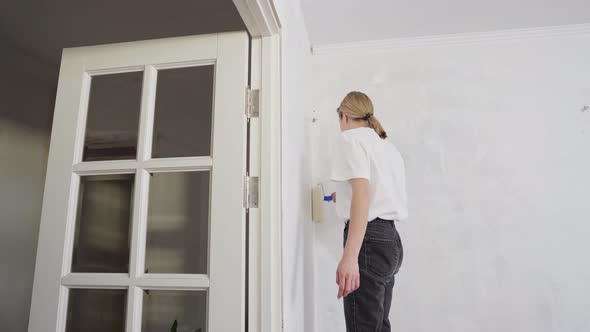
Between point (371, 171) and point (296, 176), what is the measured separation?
0.31 metres

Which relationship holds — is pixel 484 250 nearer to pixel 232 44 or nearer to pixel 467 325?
pixel 467 325

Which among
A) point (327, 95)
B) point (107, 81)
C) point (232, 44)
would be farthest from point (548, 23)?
point (107, 81)

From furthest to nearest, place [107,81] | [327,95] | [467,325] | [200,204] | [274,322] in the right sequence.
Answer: [327,95], [467,325], [107,81], [200,204], [274,322]

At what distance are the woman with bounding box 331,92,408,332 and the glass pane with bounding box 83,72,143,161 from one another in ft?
2.46

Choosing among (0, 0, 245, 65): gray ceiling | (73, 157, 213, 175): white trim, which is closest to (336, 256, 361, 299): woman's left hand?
(73, 157, 213, 175): white trim

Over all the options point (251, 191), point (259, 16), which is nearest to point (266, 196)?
point (251, 191)

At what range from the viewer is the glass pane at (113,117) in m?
1.13

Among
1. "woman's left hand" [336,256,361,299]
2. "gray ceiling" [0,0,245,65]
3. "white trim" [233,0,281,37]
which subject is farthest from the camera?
"gray ceiling" [0,0,245,65]

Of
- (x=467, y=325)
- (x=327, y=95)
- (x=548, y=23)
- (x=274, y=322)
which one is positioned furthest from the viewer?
(x=327, y=95)

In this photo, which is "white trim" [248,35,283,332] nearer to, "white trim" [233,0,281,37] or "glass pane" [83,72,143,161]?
"white trim" [233,0,281,37]

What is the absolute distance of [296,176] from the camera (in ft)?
4.35

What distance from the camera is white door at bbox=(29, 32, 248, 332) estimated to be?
3.26 feet

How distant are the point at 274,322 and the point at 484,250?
50.0 inches

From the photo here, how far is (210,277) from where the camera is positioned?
973 millimetres
